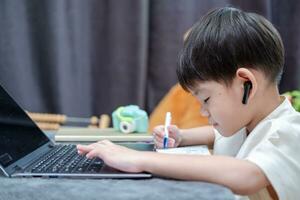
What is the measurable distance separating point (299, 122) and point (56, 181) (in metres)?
0.43

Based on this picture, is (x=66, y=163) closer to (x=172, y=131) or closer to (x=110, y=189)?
(x=110, y=189)

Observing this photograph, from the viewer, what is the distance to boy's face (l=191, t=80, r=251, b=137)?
0.74 m

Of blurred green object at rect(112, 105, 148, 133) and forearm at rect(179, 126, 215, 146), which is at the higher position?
forearm at rect(179, 126, 215, 146)

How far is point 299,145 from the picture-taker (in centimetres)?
69

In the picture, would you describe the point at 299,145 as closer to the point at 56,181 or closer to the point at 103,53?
the point at 56,181

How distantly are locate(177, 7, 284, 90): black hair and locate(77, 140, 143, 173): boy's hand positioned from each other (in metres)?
0.21

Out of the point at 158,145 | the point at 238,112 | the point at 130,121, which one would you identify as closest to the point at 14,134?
the point at 158,145

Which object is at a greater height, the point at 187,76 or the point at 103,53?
the point at 187,76

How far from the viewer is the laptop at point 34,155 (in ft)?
2.05

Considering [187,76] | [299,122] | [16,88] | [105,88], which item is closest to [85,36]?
[105,88]

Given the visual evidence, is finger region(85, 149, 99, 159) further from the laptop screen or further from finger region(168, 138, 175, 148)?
finger region(168, 138, 175, 148)

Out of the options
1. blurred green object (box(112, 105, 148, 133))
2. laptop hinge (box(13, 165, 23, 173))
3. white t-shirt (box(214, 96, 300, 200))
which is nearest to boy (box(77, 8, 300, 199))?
white t-shirt (box(214, 96, 300, 200))

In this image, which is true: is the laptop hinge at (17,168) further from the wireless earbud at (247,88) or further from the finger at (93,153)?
the wireless earbud at (247,88)

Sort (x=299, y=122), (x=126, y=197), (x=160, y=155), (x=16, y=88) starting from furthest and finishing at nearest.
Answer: (x=16, y=88) < (x=299, y=122) < (x=160, y=155) < (x=126, y=197)
